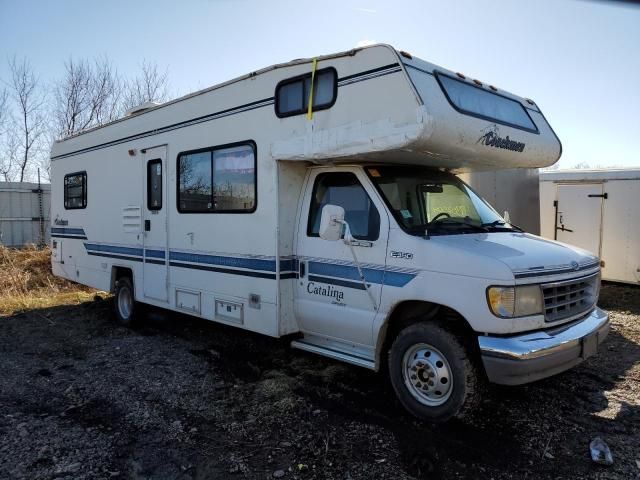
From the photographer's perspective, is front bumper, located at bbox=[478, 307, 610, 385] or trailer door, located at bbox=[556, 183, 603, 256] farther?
trailer door, located at bbox=[556, 183, 603, 256]

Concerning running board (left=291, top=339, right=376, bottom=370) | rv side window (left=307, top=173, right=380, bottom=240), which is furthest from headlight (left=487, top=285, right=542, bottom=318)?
running board (left=291, top=339, right=376, bottom=370)

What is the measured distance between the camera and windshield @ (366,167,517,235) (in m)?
4.49

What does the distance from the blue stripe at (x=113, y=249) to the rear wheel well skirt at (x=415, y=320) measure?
411 cm

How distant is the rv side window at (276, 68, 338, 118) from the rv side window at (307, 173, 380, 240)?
674 millimetres

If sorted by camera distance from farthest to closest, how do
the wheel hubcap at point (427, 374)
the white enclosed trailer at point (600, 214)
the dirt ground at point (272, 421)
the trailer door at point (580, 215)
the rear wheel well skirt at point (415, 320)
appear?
the trailer door at point (580, 215) → the white enclosed trailer at point (600, 214) → the rear wheel well skirt at point (415, 320) → the wheel hubcap at point (427, 374) → the dirt ground at point (272, 421)

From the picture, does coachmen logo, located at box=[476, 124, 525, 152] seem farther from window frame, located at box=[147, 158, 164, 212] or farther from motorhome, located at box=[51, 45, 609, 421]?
window frame, located at box=[147, 158, 164, 212]

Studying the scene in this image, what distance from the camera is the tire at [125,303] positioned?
24.7 ft

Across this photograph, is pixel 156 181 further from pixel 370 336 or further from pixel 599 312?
pixel 599 312

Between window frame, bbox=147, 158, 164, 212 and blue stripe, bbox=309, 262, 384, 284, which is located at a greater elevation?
window frame, bbox=147, 158, 164, 212

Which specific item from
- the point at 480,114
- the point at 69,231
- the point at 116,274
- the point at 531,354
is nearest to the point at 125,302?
the point at 116,274

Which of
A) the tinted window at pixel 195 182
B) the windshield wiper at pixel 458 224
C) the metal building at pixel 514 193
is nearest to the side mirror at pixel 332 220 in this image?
the windshield wiper at pixel 458 224

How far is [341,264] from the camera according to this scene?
187 inches

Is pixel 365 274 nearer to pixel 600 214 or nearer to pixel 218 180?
pixel 218 180

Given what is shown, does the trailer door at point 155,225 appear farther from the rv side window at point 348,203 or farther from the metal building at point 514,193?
the metal building at point 514,193
